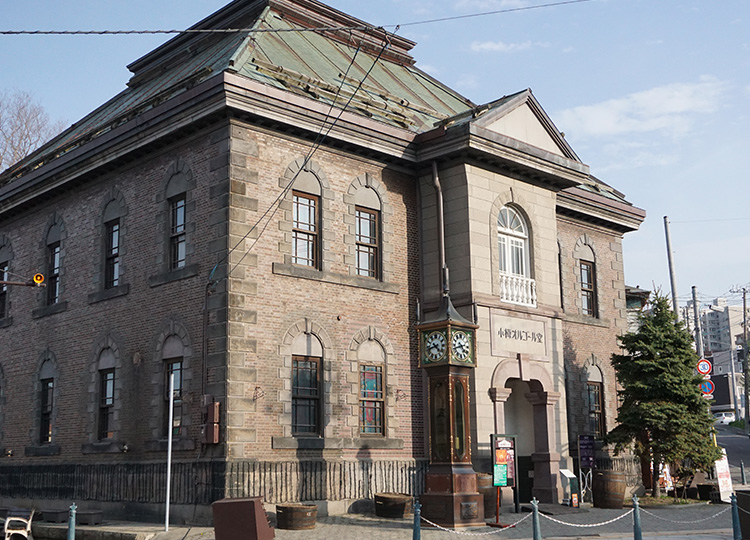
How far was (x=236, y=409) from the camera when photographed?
711 inches

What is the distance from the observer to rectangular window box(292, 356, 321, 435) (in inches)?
773

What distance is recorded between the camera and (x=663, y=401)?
24.0 meters

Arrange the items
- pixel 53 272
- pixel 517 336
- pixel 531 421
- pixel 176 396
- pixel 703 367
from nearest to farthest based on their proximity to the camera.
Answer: pixel 176 396, pixel 517 336, pixel 531 421, pixel 53 272, pixel 703 367

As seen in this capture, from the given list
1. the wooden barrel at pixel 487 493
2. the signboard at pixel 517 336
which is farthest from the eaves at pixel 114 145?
the wooden barrel at pixel 487 493

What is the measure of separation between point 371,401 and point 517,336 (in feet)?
14.4

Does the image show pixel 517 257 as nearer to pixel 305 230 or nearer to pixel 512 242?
pixel 512 242

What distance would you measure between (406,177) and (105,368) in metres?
9.55

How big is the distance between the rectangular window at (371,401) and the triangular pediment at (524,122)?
709 cm

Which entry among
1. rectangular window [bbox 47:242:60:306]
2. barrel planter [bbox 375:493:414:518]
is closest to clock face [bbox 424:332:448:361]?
barrel planter [bbox 375:493:414:518]

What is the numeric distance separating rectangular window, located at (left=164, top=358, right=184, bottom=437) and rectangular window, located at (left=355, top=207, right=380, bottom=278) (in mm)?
5185

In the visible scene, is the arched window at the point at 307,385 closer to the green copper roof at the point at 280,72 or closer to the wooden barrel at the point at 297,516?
the wooden barrel at the point at 297,516

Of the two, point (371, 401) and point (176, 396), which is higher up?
point (176, 396)

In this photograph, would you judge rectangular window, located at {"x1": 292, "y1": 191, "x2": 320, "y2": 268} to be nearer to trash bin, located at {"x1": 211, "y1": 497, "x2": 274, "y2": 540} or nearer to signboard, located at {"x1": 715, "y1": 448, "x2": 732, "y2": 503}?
trash bin, located at {"x1": 211, "y1": 497, "x2": 274, "y2": 540}

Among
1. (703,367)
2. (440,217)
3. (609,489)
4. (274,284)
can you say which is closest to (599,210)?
(703,367)
